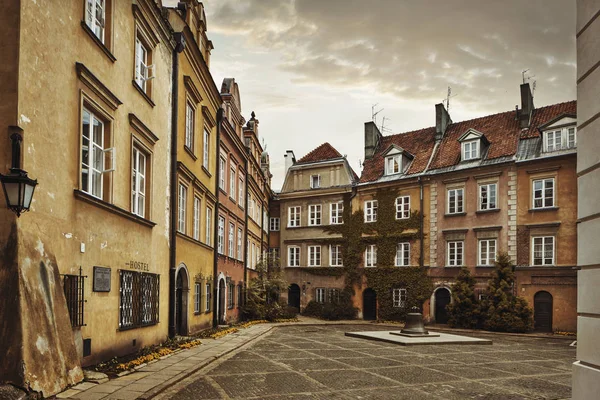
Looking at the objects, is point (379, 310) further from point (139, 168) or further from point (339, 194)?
point (139, 168)

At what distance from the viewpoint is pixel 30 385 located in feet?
27.0

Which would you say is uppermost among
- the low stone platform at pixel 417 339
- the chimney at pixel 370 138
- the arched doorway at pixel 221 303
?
the chimney at pixel 370 138

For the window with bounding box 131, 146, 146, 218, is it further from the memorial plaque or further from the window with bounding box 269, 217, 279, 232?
the window with bounding box 269, 217, 279, 232

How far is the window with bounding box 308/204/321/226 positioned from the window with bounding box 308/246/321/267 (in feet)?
6.42

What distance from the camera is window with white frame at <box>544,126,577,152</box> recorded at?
31.3 meters

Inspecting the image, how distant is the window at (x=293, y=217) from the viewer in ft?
148

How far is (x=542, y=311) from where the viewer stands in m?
31.5

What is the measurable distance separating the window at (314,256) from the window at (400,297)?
23.3ft

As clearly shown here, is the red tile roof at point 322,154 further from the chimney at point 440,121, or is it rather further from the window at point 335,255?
the chimney at point 440,121

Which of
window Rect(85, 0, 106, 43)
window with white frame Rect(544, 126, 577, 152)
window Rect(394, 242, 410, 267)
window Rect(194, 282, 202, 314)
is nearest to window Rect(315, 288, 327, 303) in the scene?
window Rect(394, 242, 410, 267)

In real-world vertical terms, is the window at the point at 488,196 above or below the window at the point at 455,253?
above

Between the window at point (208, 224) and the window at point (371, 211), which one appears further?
the window at point (371, 211)

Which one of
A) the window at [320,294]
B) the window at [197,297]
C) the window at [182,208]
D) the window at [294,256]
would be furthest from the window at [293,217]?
the window at [182,208]

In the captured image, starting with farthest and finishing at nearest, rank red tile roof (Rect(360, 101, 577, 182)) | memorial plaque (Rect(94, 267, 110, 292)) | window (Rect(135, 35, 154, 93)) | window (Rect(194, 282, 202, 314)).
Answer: red tile roof (Rect(360, 101, 577, 182))
window (Rect(194, 282, 202, 314))
window (Rect(135, 35, 154, 93))
memorial plaque (Rect(94, 267, 110, 292))
